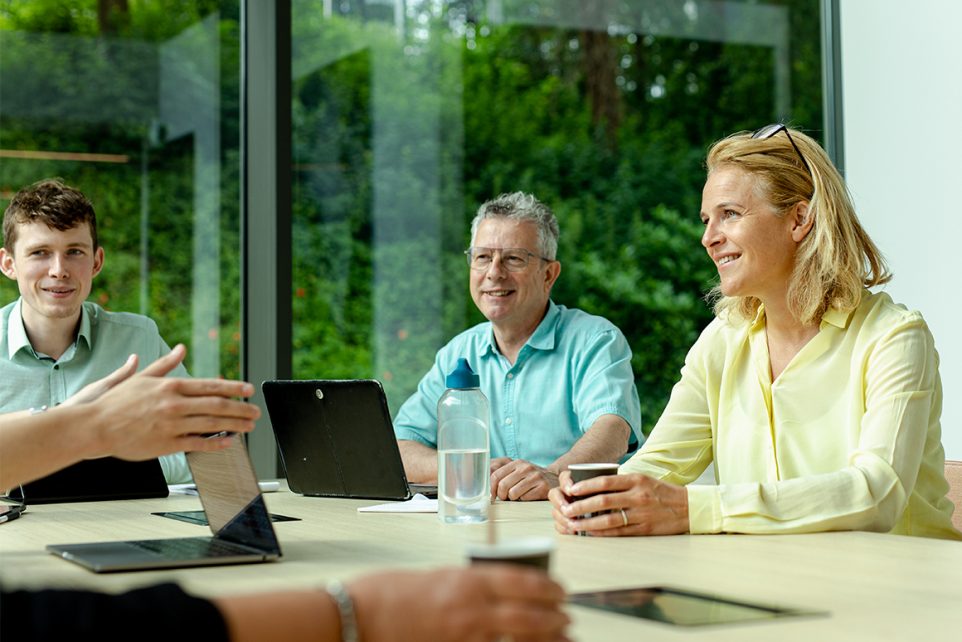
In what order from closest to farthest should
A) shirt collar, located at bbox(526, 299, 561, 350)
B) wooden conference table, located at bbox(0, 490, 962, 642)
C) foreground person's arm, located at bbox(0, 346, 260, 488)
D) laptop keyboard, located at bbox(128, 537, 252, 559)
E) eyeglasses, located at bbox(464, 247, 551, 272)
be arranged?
wooden conference table, located at bbox(0, 490, 962, 642), foreground person's arm, located at bbox(0, 346, 260, 488), laptop keyboard, located at bbox(128, 537, 252, 559), shirt collar, located at bbox(526, 299, 561, 350), eyeglasses, located at bbox(464, 247, 551, 272)

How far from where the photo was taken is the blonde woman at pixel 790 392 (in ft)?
6.01

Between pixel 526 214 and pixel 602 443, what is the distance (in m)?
0.81

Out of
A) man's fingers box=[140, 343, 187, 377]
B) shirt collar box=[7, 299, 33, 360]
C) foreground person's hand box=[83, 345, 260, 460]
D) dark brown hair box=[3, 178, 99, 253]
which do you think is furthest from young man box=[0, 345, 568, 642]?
dark brown hair box=[3, 178, 99, 253]

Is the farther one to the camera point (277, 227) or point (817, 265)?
point (277, 227)

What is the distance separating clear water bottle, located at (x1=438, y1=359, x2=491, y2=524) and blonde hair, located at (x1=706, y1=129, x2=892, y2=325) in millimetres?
670

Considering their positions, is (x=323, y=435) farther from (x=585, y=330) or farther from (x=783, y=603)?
(x=783, y=603)

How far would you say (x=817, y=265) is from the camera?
7.40 feet

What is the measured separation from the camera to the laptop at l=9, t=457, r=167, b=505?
247 centimetres

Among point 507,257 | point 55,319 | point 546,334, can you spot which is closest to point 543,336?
point 546,334

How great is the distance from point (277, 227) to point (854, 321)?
228cm

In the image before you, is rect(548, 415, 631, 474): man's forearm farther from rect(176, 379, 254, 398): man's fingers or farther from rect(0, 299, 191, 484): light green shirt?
rect(176, 379, 254, 398): man's fingers

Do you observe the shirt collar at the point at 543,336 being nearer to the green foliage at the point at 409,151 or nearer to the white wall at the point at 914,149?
the green foliage at the point at 409,151

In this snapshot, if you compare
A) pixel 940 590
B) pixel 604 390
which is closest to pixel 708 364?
pixel 604 390

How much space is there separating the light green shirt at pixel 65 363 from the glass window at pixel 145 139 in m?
0.83
